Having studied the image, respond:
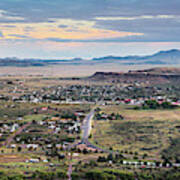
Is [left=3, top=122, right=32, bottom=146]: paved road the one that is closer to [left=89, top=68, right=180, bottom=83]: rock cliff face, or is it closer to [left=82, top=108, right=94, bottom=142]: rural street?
[left=82, top=108, right=94, bottom=142]: rural street

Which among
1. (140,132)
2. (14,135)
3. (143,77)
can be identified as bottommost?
(14,135)

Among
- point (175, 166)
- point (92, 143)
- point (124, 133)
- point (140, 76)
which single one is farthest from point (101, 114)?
point (140, 76)

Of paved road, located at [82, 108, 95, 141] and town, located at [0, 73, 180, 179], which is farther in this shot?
paved road, located at [82, 108, 95, 141]

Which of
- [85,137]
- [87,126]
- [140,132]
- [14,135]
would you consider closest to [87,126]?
[87,126]

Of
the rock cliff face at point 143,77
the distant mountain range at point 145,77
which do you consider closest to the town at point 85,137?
the distant mountain range at point 145,77

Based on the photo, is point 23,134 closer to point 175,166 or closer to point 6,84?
point 175,166

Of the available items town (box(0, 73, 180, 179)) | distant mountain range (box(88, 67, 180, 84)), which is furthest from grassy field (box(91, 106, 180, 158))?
distant mountain range (box(88, 67, 180, 84))

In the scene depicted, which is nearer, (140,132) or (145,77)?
(140,132)

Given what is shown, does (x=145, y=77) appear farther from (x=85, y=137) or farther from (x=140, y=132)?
(x=85, y=137)
